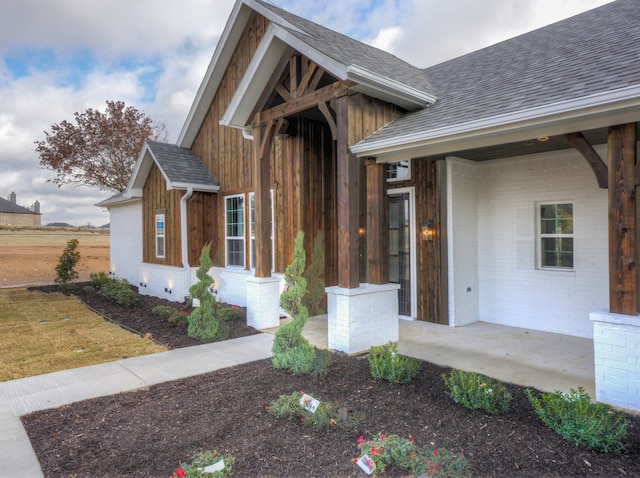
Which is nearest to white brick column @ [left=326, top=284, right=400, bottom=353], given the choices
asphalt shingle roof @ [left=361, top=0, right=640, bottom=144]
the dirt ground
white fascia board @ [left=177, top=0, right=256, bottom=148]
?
asphalt shingle roof @ [left=361, top=0, right=640, bottom=144]

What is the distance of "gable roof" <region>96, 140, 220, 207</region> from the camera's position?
964 cm

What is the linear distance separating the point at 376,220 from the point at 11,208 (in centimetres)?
5495

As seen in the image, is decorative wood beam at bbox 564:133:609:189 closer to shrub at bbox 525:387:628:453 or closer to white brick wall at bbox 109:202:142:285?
shrub at bbox 525:387:628:453

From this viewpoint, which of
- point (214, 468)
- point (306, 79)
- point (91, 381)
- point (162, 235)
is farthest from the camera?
point (162, 235)

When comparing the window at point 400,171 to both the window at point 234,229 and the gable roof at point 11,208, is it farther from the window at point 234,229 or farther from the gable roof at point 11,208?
the gable roof at point 11,208

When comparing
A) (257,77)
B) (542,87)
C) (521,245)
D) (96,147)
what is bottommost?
(521,245)

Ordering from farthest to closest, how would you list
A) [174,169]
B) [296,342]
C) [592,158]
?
[174,169] < [296,342] < [592,158]

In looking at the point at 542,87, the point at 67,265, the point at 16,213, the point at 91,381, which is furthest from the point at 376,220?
the point at 16,213

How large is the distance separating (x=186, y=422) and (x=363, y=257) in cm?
339

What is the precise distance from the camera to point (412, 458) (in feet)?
8.49

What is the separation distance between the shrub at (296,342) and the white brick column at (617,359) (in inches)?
108

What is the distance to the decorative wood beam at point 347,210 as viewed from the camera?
5359mm

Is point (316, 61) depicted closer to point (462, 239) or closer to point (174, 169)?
point (462, 239)

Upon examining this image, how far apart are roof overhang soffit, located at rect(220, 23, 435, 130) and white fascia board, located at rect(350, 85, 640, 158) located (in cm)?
91
